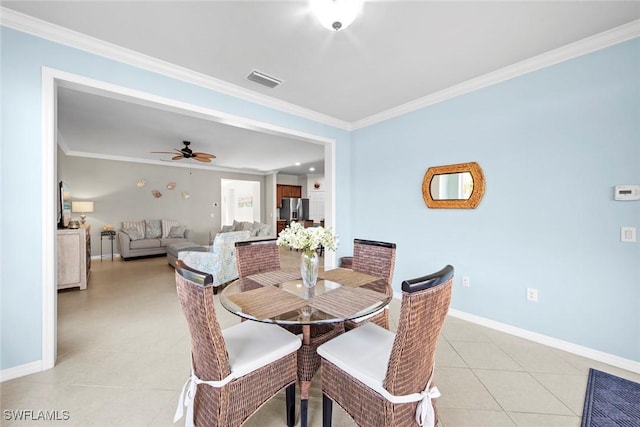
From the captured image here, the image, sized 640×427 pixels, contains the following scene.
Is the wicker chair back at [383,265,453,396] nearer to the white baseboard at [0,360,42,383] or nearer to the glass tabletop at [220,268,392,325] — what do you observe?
the glass tabletop at [220,268,392,325]

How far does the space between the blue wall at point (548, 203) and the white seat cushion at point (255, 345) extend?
234 centimetres

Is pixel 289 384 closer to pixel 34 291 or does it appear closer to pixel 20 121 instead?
pixel 34 291

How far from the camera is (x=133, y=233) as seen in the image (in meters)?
6.47

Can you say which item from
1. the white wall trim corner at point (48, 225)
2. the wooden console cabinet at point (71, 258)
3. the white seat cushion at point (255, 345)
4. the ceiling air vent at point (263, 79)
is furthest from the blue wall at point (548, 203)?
the wooden console cabinet at point (71, 258)

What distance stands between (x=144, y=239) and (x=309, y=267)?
6.54 m

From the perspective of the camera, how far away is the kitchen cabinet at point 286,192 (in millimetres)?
9930

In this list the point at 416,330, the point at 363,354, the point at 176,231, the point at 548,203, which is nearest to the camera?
the point at 416,330

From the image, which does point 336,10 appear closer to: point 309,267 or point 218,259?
point 309,267

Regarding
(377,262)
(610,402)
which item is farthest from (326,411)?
(610,402)

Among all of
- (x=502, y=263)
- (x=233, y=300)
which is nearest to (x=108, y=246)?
(x=233, y=300)

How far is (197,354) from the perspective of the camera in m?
1.26

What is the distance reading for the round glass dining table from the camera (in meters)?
1.34

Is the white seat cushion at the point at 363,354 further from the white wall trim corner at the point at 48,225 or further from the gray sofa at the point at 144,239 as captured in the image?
the gray sofa at the point at 144,239

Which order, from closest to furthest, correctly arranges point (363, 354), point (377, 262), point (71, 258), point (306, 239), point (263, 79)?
point (363, 354), point (306, 239), point (377, 262), point (263, 79), point (71, 258)
